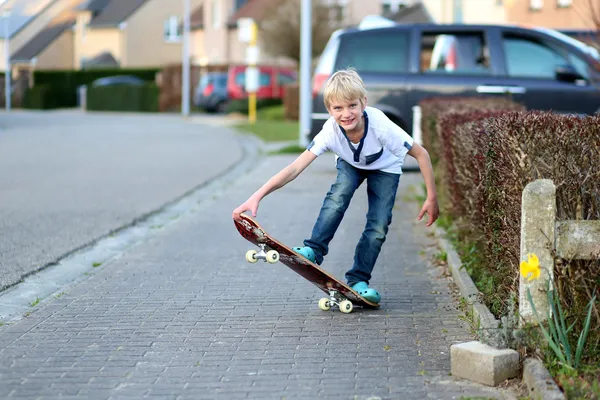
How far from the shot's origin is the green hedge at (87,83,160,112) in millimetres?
50844

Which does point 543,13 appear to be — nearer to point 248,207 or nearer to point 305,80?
point 305,80

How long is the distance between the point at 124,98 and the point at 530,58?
126 ft

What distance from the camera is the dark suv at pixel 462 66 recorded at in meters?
14.8

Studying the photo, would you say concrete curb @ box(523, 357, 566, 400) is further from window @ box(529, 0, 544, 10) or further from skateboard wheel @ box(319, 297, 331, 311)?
window @ box(529, 0, 544, 10)

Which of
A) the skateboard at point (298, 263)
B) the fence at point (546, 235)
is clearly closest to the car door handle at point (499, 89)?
the skateboard at point (298, 263)

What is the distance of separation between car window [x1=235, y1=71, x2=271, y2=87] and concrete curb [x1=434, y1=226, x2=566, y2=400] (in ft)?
115

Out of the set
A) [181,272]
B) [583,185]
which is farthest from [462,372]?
[181,272]

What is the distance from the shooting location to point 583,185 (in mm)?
5164

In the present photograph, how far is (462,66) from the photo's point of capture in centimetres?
1535

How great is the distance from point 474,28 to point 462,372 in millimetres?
10909

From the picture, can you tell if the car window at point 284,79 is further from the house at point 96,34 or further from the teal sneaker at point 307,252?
the teal sneaker at point 307,252

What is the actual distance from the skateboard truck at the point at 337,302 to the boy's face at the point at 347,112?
1032 mm

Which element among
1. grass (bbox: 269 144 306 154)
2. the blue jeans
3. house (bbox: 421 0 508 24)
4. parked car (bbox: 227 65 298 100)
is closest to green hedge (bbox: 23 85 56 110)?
parked car (bbox: 227 65 298 100)

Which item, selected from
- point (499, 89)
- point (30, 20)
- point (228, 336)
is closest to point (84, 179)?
point (499, 89)
